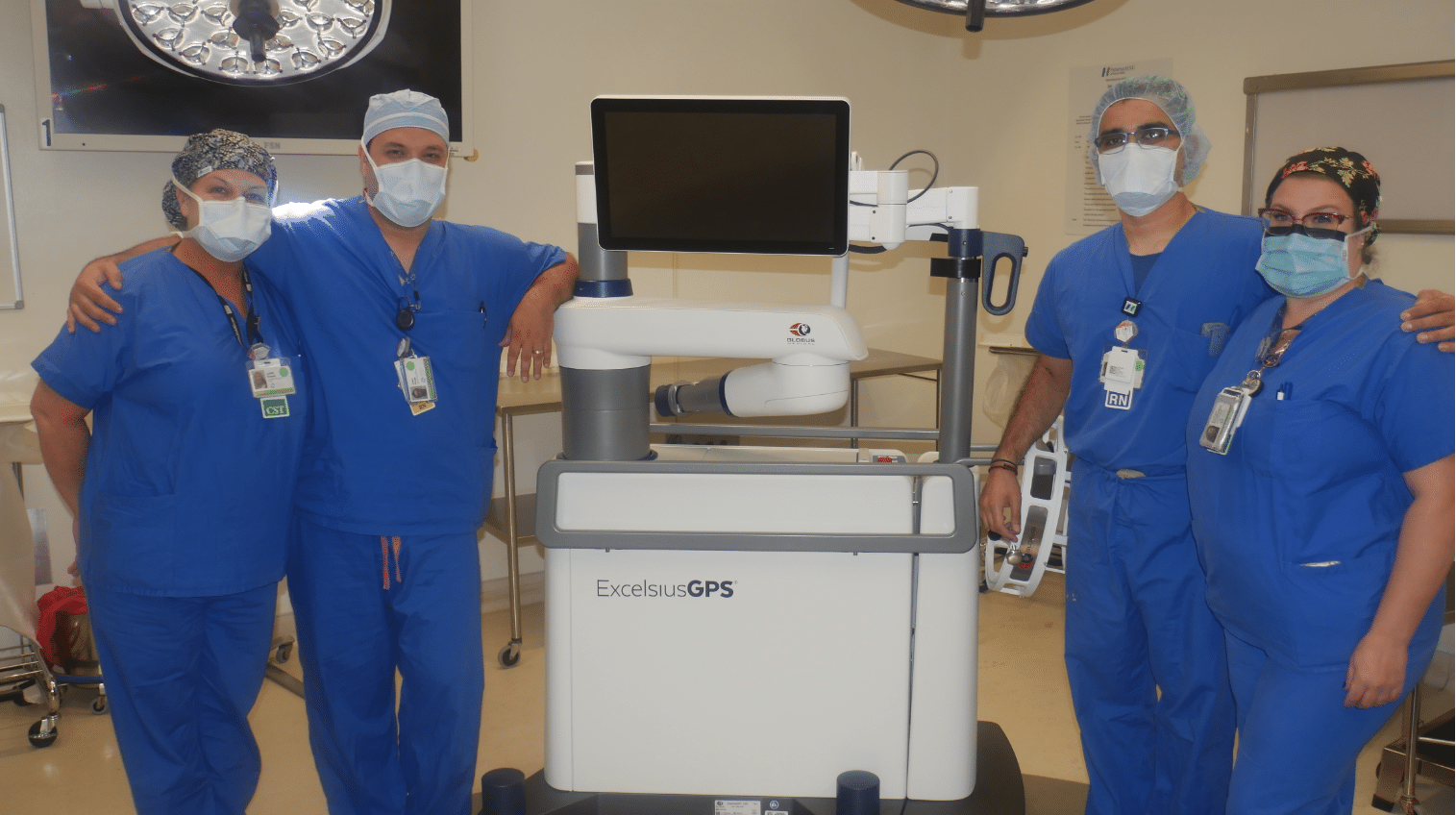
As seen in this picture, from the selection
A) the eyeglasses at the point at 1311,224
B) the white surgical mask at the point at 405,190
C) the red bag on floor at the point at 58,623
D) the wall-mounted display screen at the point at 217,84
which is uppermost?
the wall-mounted display screen at the point at 217,84

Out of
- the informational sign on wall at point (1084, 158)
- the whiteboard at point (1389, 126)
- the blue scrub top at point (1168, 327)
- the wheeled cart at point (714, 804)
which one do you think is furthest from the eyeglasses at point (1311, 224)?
the informational sign on wall at point (1084, 158)

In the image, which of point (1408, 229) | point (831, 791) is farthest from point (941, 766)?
point (1408, 229)

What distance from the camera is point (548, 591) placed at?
1.46 metres

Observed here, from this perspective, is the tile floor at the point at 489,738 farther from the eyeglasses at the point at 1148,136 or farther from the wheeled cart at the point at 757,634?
the eyeglasses at the point at 1148,136

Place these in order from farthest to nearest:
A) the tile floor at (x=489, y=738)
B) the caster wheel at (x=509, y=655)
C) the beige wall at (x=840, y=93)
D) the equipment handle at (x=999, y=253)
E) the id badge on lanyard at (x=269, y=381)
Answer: the caster wheel at (x=509, y=655), the beige wall at (x=840, y=93), the tile floor at (x=489, y=738), the id badge on lanyard at (x=269, y=381), the equipment handle at (x=999, y=253)

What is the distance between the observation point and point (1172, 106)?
1791mm

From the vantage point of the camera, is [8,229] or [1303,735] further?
[8,229]

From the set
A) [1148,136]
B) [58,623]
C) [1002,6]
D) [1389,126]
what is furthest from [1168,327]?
[58,623]

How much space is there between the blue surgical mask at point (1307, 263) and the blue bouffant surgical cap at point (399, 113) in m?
1.31

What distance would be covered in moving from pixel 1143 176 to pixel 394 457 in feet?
4.37

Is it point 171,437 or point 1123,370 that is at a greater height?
point 1123,370

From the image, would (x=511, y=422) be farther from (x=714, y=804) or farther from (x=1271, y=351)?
(x=1271, y=351)

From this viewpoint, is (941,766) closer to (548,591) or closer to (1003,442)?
(548,591)

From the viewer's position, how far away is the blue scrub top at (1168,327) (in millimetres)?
1729
